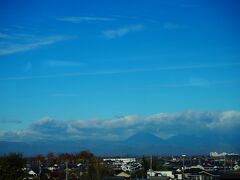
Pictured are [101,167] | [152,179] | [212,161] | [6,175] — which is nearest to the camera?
[6,175]

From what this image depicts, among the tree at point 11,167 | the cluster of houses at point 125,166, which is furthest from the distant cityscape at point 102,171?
the cluster of houses at point 125,166

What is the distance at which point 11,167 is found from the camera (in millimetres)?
38469

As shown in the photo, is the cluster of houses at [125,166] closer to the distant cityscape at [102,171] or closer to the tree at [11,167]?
the distant cityscape at [102,171]

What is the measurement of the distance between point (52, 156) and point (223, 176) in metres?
81.0

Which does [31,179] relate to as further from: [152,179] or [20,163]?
[152,179]

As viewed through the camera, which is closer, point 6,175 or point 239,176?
point 239,176

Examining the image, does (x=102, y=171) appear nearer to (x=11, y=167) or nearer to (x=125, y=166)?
(x=11, y=167)

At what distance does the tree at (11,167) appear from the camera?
124ft

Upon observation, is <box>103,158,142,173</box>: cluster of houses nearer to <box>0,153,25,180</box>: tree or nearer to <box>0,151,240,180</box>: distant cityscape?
<box>0,151,240,180</box>: distant cityscape

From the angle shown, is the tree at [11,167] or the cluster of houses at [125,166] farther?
the cluster of houses at [125,166]

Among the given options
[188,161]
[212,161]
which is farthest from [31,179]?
[212,161]

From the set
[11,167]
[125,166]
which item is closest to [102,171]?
[11,167]

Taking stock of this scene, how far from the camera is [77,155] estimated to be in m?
89.2

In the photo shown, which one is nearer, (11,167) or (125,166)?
(11,167)
